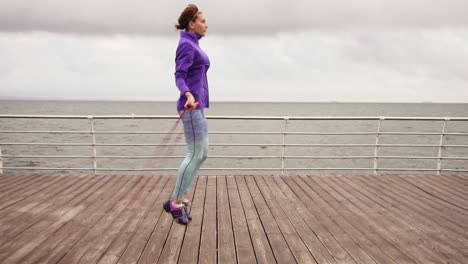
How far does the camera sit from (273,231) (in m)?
2.56

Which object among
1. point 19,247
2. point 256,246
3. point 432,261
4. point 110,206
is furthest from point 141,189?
point 432,261

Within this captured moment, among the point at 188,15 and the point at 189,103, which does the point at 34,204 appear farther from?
the point at 188,15

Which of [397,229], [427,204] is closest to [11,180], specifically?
[397,229]

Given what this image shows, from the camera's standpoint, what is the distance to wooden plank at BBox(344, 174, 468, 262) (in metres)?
2.22

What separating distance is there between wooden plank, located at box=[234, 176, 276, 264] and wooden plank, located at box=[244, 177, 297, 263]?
3cm

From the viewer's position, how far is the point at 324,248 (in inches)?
88.9

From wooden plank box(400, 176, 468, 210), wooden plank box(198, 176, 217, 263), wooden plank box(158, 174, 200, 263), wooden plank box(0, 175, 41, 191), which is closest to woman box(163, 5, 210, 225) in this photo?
wooden plank box(158, 174, 200, 263)

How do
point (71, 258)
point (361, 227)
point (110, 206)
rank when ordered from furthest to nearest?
point (110, 206)
point (361, 227)
point (71, 258)

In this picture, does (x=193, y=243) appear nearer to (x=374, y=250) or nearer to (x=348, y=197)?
(x=374, y=250)

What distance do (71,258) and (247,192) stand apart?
2131mm

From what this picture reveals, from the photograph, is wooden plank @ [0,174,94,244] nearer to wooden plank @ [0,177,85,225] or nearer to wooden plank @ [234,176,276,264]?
wooden plank @ [0,177,85,225]

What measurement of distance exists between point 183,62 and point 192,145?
681 millimetres

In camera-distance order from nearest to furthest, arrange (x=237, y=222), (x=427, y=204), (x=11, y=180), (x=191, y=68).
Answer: (x=191, y=68)
(x=237, y=222)
(x=427, y=204)
(x=11, y=180)

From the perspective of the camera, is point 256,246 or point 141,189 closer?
point 256,246
